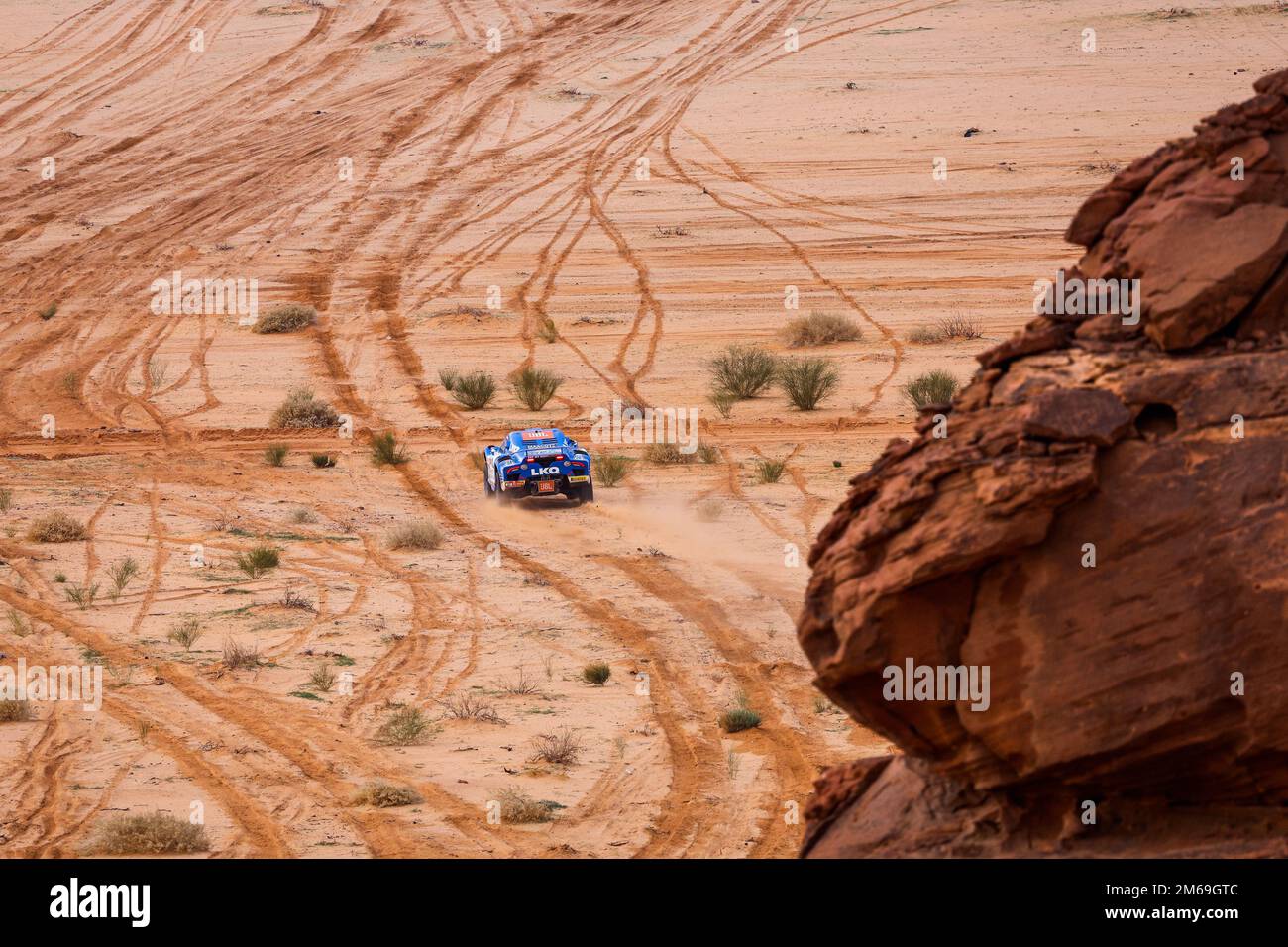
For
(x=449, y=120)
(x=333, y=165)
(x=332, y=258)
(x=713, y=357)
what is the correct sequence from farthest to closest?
1. (x=449, y=120)
2. (x=333, y=165)
3. (x=332, y=258)
4. (x=713, y=357)

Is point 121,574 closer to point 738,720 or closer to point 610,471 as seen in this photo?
point 610,471

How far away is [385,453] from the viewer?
25375mm

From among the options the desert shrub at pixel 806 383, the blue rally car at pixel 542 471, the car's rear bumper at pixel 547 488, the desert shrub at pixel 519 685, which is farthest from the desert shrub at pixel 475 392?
the desert shrub at pixel 519 685

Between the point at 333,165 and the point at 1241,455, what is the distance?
4232cm

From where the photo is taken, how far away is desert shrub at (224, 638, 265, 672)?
1542 centimetres

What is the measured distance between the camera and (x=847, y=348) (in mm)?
31672

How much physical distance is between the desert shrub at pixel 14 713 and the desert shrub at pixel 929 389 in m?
16.2

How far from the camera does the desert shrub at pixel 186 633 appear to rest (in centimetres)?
1611

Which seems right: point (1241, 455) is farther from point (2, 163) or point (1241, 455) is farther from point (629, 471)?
point (2, 163)

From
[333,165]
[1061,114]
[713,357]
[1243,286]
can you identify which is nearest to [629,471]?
[713,357]

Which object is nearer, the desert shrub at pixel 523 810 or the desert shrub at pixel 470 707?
the desert shrub at pixel 523 810

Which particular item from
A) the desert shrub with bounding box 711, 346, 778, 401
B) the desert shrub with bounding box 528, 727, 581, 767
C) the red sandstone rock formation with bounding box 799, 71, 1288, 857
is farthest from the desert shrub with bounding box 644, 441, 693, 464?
the red sandstone rock formation with bounding box 799, 71, 1288, 857

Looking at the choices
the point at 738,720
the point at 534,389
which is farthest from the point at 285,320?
the point at 738,720

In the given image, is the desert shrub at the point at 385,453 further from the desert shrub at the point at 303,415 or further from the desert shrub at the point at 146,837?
the desert shrub at the point at 146,837
